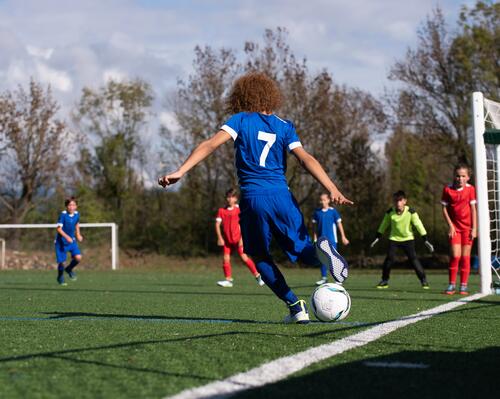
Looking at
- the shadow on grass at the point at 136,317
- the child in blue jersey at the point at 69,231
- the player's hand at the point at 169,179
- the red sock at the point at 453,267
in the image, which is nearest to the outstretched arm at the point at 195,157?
the player's hand at the point at 169,179

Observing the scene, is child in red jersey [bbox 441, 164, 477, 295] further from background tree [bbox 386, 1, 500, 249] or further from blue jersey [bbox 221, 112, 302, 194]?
background tree [bbox 386, 1, 500, 249]

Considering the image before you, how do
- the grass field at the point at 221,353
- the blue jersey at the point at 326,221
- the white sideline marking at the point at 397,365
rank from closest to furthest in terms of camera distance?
the grass field at the point at 221,353 < the white sideline marking at the point at 397,365 < the blue jersey at the point at 326,221

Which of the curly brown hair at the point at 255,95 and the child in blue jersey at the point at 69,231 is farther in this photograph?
the child in blue jersey at the point at 69,231

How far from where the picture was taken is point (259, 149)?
22.3ft

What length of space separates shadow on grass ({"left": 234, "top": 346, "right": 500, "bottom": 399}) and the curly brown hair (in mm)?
2828

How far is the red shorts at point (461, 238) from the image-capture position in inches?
502

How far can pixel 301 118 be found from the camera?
123 ft

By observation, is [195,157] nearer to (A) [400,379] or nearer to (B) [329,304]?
(B) [329,304]

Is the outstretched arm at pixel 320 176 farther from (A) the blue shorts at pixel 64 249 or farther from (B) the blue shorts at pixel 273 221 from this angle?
(A) the blue shorts at pixel 64 249

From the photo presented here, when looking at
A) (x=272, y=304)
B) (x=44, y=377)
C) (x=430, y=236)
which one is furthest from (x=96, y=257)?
(x=44, y=377)

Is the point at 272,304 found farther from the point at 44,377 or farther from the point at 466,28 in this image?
the point at 466,28

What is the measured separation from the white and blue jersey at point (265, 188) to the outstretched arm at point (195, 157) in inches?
8.5

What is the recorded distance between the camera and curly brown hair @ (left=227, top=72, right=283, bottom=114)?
7.02 metres

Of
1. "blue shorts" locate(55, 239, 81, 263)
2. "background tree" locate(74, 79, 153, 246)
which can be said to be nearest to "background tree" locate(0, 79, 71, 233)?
"background tree" locate(74, 79, 153, 246)
